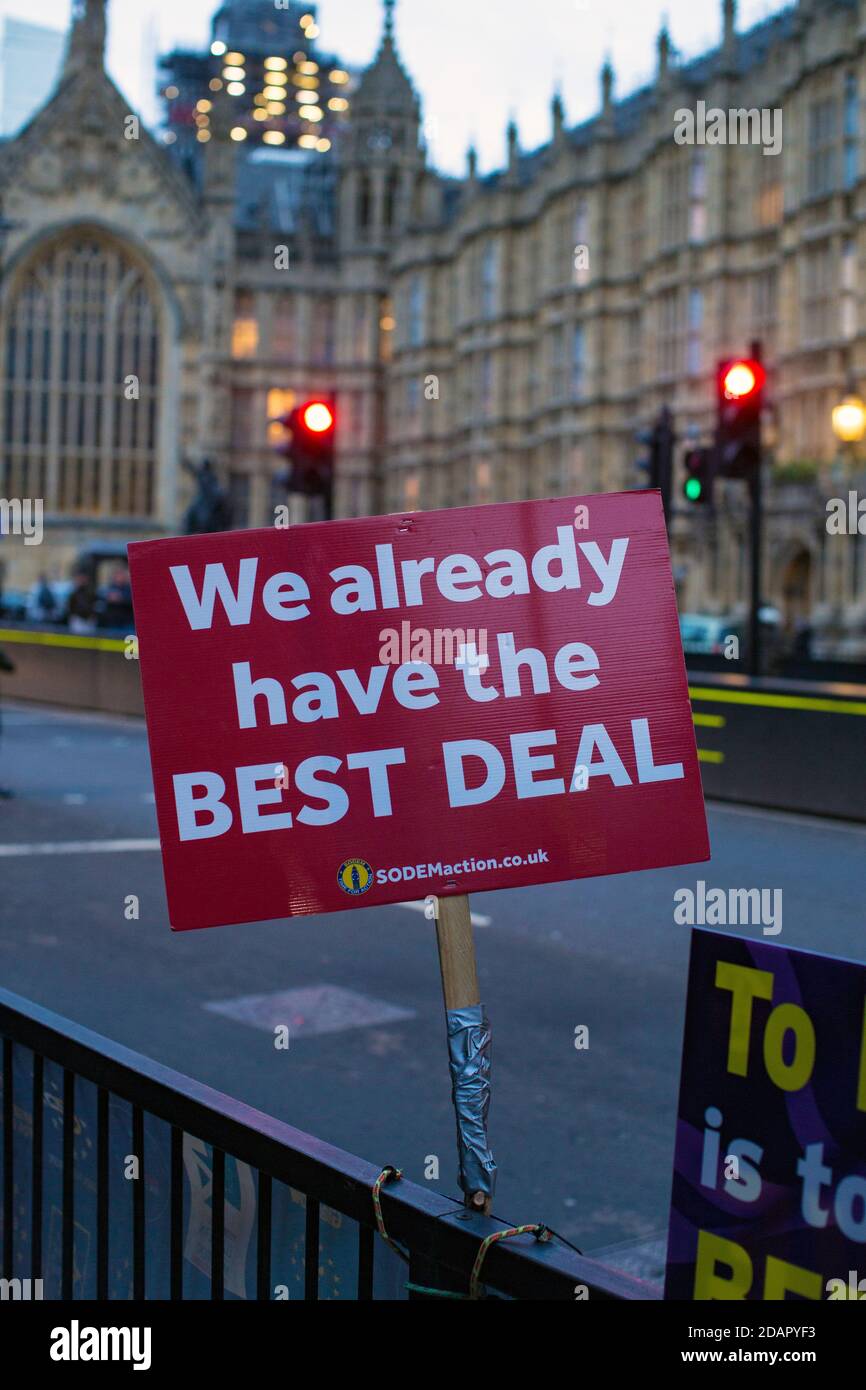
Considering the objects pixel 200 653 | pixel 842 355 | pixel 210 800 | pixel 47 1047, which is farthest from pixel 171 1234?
pixel 842 355

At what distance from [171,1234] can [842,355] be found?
35951mm

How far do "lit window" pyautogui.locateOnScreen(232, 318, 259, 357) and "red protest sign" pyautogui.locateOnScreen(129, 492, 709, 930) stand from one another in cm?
7203

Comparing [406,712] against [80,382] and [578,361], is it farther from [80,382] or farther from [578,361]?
[80,382]

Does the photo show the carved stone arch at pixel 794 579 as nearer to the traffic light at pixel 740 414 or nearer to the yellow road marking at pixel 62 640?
the yellow road marking at pixel 62 640

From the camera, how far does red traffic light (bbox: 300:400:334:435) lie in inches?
660

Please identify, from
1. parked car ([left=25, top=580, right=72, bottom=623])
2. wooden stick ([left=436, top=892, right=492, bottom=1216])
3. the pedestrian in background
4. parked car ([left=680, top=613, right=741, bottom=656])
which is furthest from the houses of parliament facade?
wooden stick ([left=436, top=892, right=492, bottom=1216])

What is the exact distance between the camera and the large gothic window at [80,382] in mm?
71375

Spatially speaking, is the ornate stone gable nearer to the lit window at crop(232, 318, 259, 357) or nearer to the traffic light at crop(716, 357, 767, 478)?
the lit window at crop(232, 318, 259, 357)

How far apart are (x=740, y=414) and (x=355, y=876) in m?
13.6

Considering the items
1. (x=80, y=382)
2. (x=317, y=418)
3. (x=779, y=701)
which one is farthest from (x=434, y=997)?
(x=80, y=382)

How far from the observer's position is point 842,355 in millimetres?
36594

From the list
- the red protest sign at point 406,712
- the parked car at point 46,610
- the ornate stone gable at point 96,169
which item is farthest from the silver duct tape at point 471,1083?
the ornate stone gable at point 96,169

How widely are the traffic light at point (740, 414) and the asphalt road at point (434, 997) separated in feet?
14.6
